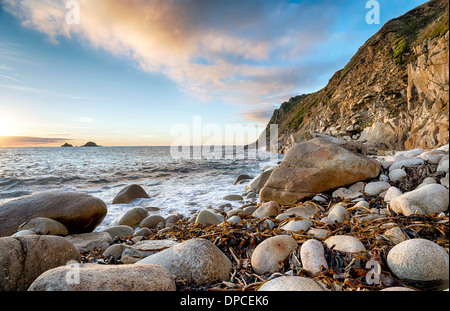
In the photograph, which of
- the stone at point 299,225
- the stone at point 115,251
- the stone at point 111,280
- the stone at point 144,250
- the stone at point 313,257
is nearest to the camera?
the stone at point 111,280

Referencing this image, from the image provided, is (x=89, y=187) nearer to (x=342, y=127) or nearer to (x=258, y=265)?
(x=258, y=265)

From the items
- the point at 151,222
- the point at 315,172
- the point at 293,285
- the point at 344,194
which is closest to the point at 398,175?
the point at 344,194

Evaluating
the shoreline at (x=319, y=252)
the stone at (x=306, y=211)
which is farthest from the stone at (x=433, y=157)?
the stone at (x=306, y=211)

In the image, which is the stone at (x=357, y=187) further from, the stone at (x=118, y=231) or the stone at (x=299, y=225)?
the stone at (x=118, y=231)

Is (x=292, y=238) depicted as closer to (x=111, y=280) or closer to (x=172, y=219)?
(x=111, y=280)

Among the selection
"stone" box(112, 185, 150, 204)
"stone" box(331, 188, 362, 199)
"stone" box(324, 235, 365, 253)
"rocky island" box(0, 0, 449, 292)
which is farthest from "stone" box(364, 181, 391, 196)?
"stone" box(112, 185, 150, 204)

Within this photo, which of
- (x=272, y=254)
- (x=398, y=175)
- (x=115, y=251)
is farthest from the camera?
(x=398, y=175)

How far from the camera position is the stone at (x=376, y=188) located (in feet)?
12.4

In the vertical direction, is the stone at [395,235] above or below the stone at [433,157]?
below

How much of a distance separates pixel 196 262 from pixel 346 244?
4.91ft

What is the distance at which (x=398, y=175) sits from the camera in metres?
3.79

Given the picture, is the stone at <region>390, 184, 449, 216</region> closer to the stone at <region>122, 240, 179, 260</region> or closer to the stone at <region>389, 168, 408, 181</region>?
the stone at <region>389, 168, 408, 181</region>

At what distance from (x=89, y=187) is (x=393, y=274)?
1462cm

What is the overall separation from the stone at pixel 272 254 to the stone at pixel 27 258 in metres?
2.33
